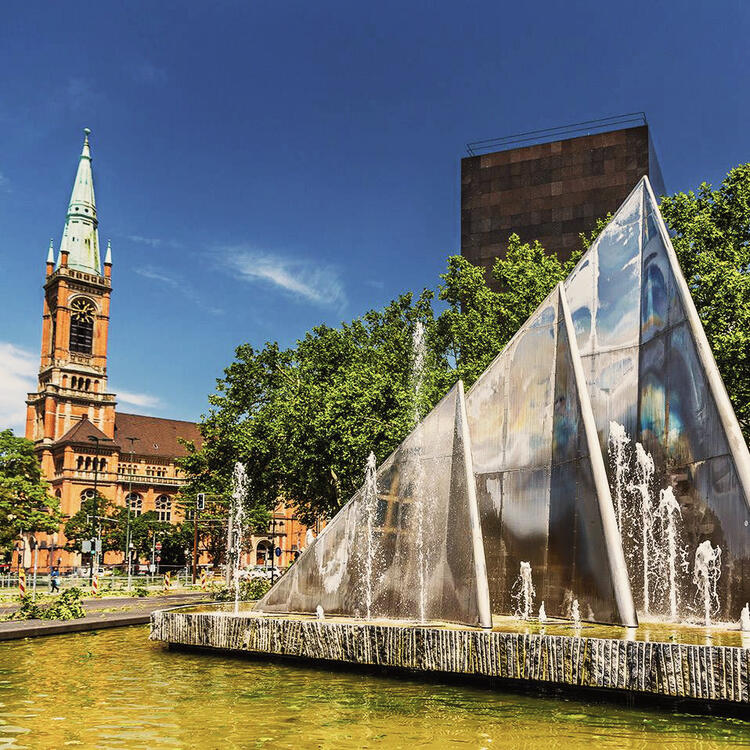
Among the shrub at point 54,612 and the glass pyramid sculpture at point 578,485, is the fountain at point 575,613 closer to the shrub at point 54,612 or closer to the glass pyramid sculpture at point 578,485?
the glass pyramid sculpture at point 578,485

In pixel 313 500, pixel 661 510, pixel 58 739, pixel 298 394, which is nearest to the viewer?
pixel 58 739

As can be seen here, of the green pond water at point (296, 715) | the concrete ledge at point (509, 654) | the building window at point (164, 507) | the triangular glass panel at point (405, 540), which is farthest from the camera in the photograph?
the building window at point (164, 507)

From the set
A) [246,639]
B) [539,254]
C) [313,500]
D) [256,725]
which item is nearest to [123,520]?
[313,500]

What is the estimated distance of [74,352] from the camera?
102 m

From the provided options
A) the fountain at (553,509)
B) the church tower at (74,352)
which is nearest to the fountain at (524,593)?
the fountain at (553,509)

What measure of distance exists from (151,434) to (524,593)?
339 feet

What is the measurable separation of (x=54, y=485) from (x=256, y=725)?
309 ft

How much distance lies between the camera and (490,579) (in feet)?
44.6

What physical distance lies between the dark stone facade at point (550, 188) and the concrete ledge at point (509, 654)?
108ft

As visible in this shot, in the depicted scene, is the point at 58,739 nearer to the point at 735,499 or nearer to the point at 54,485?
the point at 735,499

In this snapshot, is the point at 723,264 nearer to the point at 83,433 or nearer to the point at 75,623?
the point at 75,623

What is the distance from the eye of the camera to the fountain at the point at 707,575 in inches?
448

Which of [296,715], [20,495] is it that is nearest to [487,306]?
[296,715]

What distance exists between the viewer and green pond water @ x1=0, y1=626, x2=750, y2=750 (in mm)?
7625
